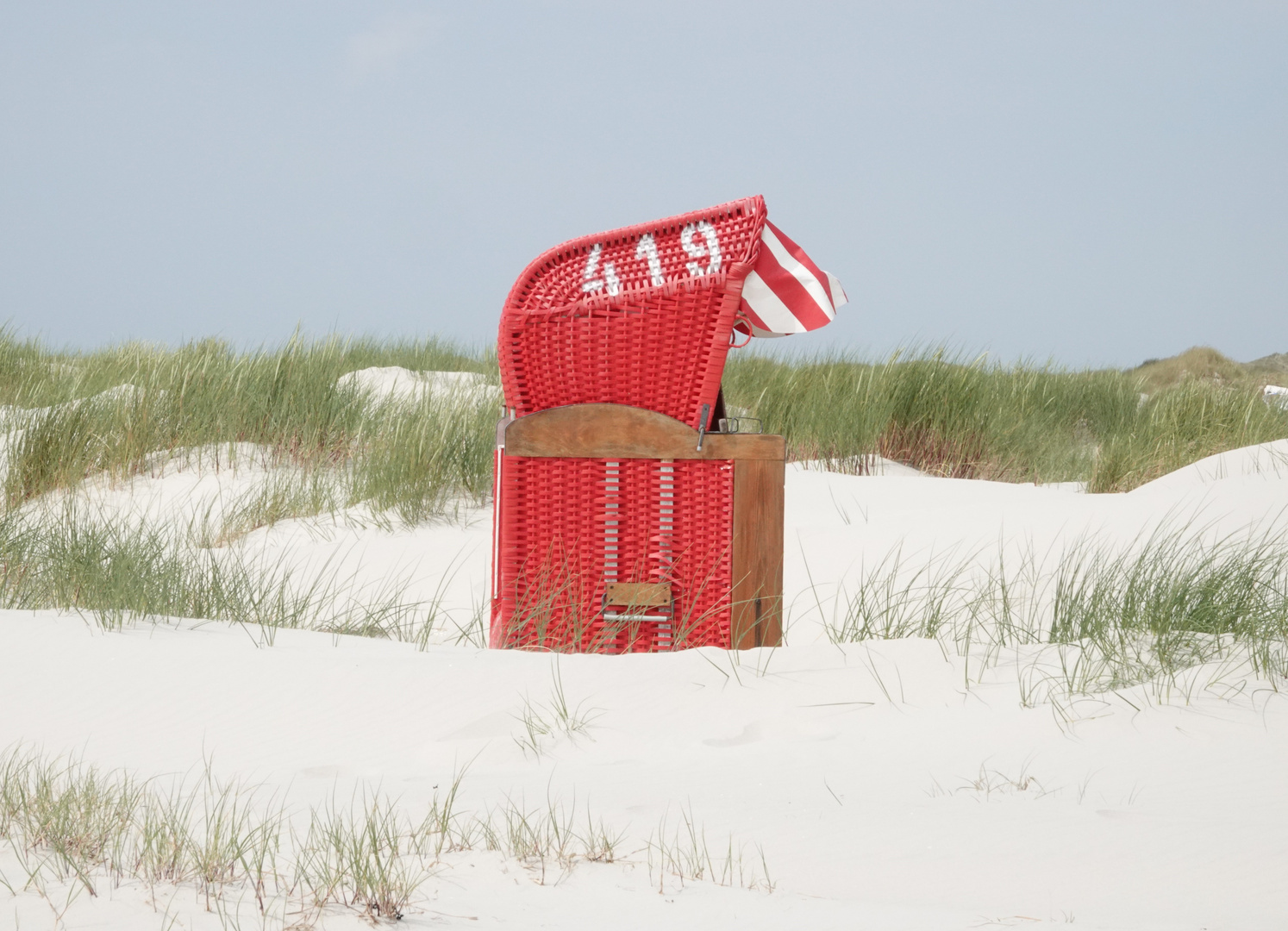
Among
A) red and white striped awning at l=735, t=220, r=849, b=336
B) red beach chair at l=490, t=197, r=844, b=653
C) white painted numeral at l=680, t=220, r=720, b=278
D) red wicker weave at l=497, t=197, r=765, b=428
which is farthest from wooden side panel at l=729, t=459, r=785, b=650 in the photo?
white painted numeral at l=680, t=220, r=720, b=278

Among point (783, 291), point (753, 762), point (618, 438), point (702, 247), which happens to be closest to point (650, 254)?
point (702, 247)

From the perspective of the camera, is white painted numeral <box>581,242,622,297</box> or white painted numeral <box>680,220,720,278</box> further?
white painted numeral <box>581,242,622,297</box>

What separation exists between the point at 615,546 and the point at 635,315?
28.6 inches

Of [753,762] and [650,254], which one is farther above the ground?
[650,254]

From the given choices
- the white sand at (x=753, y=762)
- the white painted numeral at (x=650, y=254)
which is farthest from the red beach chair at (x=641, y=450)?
the white sand at (x=753, y=762)

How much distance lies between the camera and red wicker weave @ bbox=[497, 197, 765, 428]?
3273 millimetres

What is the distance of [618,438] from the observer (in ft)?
11.1

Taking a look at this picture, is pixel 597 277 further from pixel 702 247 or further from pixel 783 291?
pixel 783 291

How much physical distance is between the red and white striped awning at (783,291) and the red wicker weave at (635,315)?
0.11 metres

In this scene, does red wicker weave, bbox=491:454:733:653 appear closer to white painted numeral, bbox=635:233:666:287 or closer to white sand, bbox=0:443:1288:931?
white sand, bbox=0:443:1288:931

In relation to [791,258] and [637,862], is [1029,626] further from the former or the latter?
[637,862]

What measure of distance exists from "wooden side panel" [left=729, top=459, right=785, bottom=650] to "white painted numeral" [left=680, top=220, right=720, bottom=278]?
0.60m

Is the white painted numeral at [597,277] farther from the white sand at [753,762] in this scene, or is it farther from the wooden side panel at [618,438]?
the white sand at [753,762]

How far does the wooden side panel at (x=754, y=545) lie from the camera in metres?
3.35
